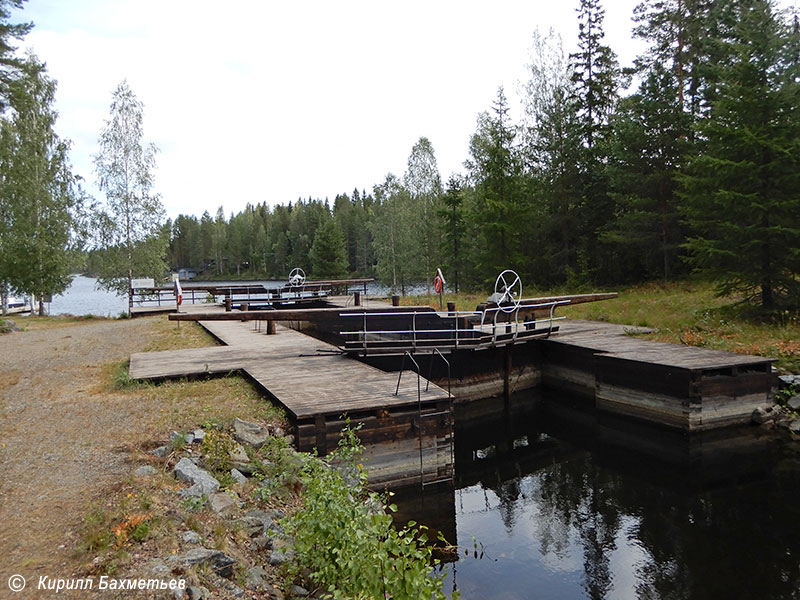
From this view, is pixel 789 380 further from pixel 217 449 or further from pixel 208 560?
pixel 208 560

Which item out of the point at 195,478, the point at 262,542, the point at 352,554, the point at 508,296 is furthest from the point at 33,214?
the point at 352,554

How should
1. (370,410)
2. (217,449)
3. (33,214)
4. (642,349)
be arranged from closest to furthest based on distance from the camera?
(217,449) → (370,410) → (642,349) → (33,214)

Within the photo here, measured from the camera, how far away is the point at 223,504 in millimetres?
5320

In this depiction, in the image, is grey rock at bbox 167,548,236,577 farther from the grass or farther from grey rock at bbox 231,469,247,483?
the grass

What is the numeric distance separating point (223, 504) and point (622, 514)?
6.52 m

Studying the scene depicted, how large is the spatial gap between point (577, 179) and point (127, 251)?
25.7m

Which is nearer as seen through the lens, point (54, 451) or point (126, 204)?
point (54, 451)

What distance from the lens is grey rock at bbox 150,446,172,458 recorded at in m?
6.50

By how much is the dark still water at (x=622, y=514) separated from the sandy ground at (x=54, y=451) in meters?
4.40

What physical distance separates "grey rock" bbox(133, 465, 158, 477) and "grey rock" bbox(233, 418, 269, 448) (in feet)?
4.73

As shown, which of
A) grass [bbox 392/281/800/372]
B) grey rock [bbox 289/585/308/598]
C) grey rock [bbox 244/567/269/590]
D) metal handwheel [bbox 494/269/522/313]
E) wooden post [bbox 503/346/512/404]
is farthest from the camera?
wooden post [bbox 503/346/512/404]

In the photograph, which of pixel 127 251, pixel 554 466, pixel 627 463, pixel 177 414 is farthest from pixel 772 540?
pixel 127 251

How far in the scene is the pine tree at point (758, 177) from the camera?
47.8 ft

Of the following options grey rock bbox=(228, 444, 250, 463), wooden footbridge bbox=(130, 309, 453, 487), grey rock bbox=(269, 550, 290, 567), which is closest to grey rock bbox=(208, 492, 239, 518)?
grey rock bbox=(269, 550, 290, 567)
